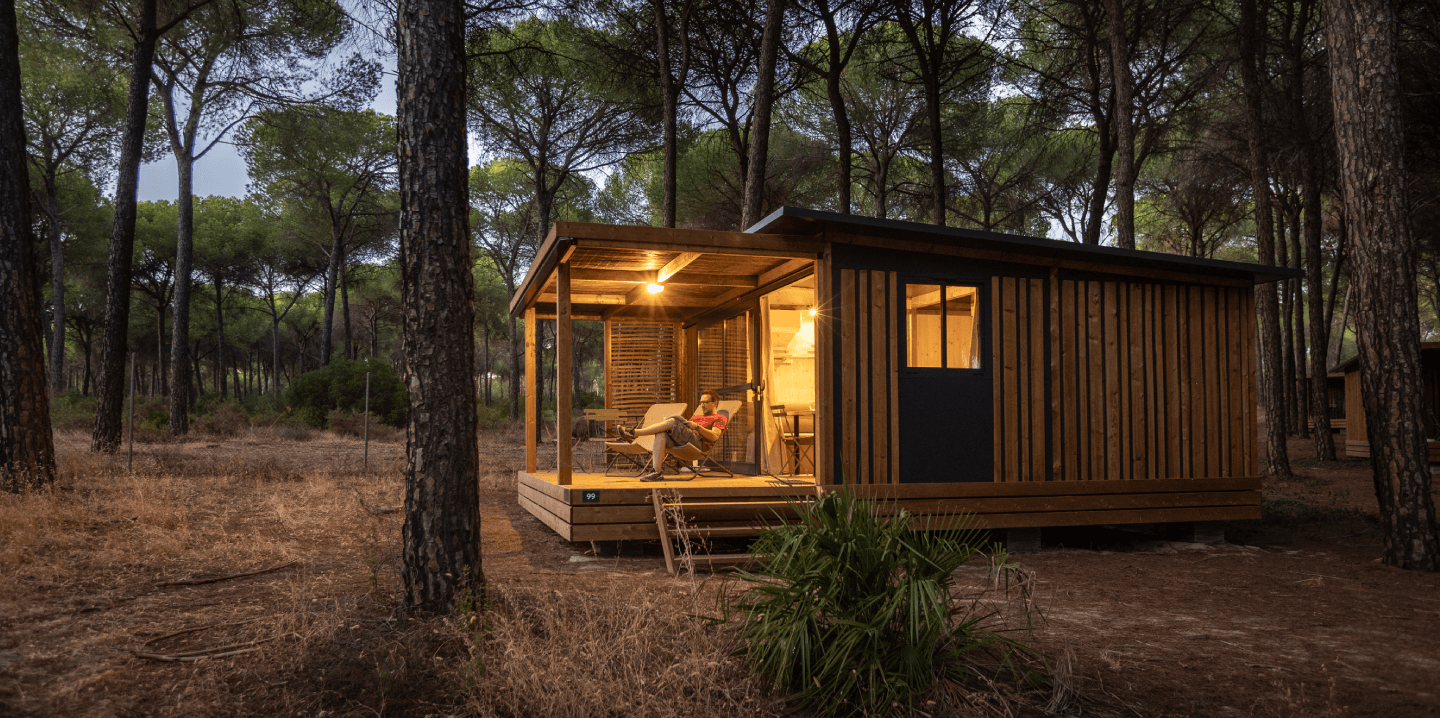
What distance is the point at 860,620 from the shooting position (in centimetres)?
277

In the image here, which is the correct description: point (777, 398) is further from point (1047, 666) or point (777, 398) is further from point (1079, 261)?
point (1047, 666)

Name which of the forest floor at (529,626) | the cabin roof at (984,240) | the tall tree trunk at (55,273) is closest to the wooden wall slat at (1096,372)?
the cabin roof at (984,240)

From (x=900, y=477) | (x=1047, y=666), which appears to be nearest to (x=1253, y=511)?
(x=900, y=477)

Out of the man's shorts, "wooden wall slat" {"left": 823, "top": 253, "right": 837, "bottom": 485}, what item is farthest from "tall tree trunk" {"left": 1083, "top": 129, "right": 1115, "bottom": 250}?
the man's shorts

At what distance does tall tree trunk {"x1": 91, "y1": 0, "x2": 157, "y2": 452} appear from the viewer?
9367 mm

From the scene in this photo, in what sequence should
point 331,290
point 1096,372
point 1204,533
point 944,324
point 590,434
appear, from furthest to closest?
point 331,290
point 590,434
point 1204,533
point 1096,372
point 944,324

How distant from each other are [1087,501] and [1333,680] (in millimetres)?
3426

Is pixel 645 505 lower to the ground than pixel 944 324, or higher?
lower

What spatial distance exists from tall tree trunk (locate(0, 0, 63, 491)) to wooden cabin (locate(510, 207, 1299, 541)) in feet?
12.5

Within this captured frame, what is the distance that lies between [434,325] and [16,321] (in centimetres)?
527

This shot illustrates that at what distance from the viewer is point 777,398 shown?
27.0 ft

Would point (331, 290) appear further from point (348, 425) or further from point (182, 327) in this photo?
point (182, 327)

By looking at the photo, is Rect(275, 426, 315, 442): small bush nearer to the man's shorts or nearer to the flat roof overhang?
the flat roof overhang

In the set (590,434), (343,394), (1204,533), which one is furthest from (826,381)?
(343,394)
